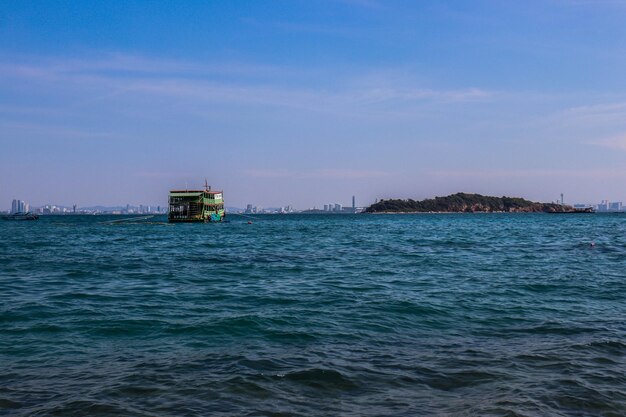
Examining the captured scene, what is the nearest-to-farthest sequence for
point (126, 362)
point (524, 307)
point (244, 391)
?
1. point (244, 391)
2. point (126, 362)
3. point (524, 307)

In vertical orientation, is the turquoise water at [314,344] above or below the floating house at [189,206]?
below

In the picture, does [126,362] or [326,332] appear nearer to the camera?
[126,362]

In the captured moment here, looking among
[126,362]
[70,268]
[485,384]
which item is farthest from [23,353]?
[70,268]

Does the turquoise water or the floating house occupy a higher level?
the floating house

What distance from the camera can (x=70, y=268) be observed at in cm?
2678

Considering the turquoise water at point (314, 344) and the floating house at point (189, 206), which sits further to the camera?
the floating house at point (189, 206)

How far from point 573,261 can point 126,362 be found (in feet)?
87.7

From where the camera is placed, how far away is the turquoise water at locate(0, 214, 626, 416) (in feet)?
26.3

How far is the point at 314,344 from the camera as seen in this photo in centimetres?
1145

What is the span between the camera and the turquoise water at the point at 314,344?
8023 mm

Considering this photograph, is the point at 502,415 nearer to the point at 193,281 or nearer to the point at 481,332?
the point at 481,332

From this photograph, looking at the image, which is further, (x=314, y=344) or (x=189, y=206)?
(x=189, y=206)

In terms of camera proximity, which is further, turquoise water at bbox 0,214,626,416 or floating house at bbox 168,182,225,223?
floating house at bbox 168,182,225,223

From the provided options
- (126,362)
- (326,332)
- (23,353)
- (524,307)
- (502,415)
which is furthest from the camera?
(524,307)
